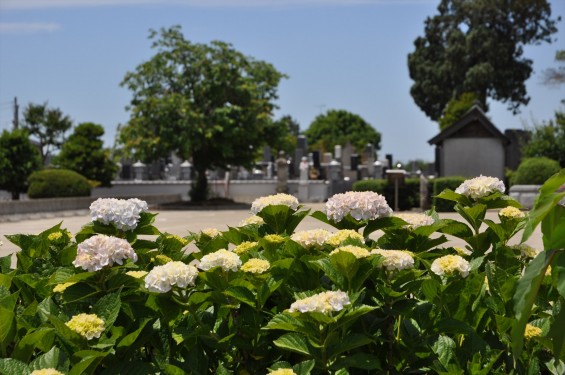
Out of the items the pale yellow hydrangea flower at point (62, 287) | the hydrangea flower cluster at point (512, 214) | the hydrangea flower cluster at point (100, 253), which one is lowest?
the pale yellow hydrangea flower at point (62, 287)

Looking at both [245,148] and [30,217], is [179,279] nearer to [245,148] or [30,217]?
[30,217]

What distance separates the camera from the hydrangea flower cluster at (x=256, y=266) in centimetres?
289

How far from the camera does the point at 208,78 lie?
109ft

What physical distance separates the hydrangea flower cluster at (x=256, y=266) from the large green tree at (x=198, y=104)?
29007mm

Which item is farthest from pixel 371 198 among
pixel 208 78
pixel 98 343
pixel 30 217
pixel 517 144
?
pixel 517 144

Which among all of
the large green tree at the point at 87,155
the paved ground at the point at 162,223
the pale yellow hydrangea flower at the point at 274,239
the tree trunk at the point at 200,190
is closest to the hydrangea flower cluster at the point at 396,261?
the pale yellow hydrangea flower at the point at 274,239

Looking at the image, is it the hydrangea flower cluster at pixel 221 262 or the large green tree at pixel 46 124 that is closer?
the hydrangea flower cluster at pixel 221 262

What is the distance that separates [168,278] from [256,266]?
1.14 ft

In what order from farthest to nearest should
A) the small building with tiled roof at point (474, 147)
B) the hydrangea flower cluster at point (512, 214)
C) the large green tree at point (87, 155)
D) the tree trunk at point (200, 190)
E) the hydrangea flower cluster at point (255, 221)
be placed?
1. the large green tree at point (87, 155)
2. the tree trunk at point (200, 190)
3. the small building with tiled roof at point (474, 147)
4. the hydrangea flower cluster at point (255, 221)
5. the hydrangea flower cluster at point (512, 214)

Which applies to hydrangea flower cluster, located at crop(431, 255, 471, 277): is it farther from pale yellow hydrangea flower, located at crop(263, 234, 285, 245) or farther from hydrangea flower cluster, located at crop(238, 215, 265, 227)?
hydrangea flower cluster, located at crop(238, 215, 265, 227)

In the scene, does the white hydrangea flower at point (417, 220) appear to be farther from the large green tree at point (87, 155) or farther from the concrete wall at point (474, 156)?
the large green tree at point (87, 155)

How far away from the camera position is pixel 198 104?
33.1m

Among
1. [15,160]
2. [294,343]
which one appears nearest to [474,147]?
[15,160]

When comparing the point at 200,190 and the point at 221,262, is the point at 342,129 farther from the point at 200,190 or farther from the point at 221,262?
the point at 221,262
